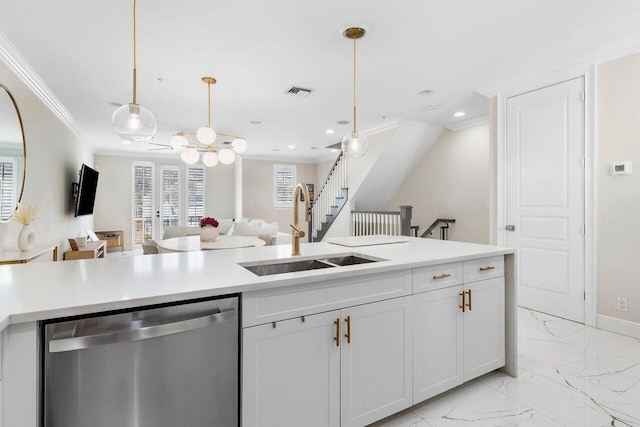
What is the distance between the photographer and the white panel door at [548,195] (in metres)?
3.31

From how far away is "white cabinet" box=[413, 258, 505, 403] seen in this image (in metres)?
1.89

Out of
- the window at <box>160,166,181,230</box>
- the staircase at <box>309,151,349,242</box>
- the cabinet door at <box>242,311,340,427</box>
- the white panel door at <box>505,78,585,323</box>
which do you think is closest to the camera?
the cabinet door at <box>242,311,340,427</box>

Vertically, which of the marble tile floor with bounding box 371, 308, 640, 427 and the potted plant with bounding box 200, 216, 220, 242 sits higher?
the potted plant with bounding box 200, 216, 220, 242

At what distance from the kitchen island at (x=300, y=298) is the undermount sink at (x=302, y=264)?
4 cm


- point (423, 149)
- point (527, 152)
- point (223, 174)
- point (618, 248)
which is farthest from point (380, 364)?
point (223, 174)

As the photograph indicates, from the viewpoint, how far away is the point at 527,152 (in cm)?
369

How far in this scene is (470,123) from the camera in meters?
5.54

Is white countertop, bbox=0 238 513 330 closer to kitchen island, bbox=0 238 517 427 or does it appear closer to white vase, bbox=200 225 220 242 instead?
kitchen island, bbox=0 238 517 427

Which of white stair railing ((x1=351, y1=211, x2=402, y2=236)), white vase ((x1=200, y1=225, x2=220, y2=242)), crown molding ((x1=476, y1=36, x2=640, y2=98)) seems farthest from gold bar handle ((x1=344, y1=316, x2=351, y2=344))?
white stair railing ((x1=351, y1=211, x2=402, y2=236))

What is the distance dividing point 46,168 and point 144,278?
4059 millimetres

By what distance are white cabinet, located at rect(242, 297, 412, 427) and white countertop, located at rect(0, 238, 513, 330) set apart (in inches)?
8.0

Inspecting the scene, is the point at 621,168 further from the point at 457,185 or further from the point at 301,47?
the point at 301,47

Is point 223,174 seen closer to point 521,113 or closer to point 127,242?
point 127,242

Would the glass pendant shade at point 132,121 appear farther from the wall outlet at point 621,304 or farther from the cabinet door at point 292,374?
the wall outlet at point 621,304
